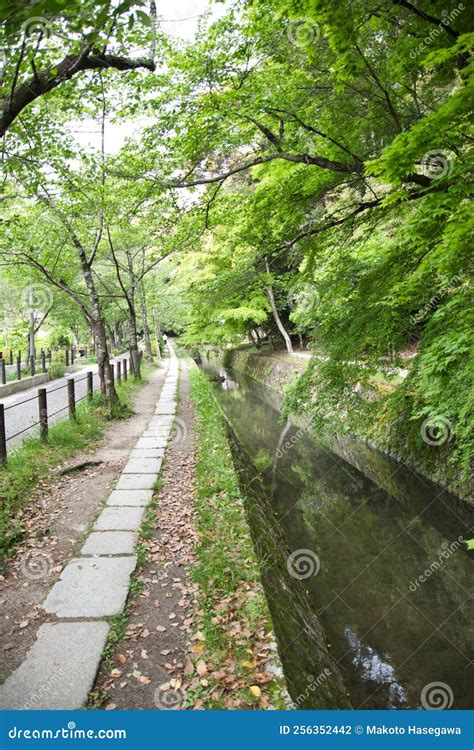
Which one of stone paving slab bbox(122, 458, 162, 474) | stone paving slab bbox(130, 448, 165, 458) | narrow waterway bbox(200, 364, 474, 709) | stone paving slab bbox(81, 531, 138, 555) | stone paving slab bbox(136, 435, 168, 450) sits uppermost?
stone paving slab bbox(136, 435, 168, 450)

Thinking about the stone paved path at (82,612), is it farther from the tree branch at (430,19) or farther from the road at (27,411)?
the tree branch at (430,19)

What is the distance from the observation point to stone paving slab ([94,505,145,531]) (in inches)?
208

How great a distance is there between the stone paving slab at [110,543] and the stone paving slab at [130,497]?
2.79ft

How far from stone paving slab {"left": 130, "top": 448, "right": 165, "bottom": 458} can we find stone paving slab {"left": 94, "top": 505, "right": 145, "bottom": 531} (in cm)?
226

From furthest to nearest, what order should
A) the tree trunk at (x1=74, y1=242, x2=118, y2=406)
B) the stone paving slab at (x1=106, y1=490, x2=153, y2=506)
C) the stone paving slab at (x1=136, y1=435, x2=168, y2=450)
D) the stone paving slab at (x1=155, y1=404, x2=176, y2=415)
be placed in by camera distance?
the stone paving slab at (x1=155, y1=404, x2=176, y2=415) → the tree trunk at (x1=74, y1=242, x2=118, y2=406) → the stone paving slab at (x1=136, y1=435, x2=168, y2=450) → the stone paving slab at (x1=106, y1=490, x2=153, y2=506)

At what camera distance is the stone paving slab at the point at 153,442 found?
8797mm

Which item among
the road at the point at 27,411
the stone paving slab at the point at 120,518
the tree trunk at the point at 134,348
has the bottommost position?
the stone paving slab at the point at 120,518

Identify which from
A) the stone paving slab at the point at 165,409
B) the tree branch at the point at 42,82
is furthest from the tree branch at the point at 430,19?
the stone paving slab at the point at 165,409

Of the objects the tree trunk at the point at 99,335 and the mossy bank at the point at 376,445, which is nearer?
the mossy bank at the point at 376,445

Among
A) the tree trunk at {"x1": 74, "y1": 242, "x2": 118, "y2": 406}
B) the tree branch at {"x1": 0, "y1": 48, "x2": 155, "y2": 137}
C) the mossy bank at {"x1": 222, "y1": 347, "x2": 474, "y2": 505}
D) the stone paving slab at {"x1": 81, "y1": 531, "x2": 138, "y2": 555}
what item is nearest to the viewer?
the tree branch at {"x1": 0, "y1": 48, "x2": 155, "y2": 137}

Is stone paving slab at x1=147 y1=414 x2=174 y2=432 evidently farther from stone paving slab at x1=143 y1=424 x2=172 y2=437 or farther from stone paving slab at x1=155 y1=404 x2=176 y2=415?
stone paving slab at x1=155 y1=404 x2=176 y2=415

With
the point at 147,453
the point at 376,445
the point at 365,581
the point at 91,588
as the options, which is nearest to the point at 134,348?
the point at 147,453

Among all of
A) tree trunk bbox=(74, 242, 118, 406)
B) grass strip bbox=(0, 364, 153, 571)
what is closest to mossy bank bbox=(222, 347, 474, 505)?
grass strip bbox=(0, 364, 153, 571)

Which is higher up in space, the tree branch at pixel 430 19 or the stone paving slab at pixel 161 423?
the tree branch at pixel 430 19
